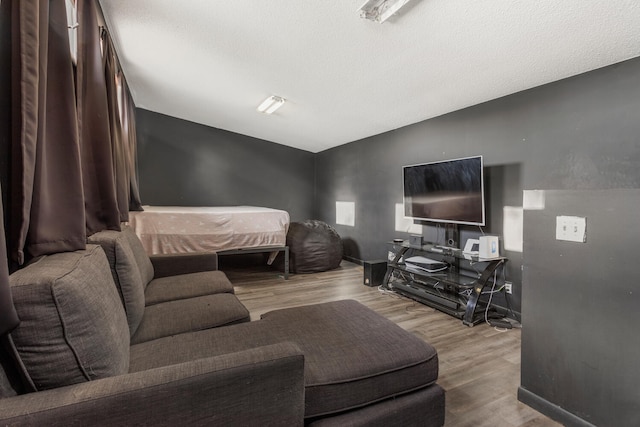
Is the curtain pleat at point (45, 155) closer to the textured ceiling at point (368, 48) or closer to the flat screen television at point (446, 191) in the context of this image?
the textured ceiling at point (368, 48)

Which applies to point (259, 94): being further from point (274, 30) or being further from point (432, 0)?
point (432, 0)

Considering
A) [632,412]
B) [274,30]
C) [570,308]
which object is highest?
[274,30]

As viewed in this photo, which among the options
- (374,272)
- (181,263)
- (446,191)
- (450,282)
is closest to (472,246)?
(450,282)

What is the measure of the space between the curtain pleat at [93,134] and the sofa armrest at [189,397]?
121cm

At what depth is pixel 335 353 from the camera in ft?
4.22

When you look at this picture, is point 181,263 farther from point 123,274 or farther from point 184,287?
point 123,274

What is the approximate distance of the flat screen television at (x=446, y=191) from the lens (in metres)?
2.96

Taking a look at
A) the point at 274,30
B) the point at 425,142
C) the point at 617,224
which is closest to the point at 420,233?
the point at 425,142

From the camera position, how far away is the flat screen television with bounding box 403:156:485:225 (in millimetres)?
2963

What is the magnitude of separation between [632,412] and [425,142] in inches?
121

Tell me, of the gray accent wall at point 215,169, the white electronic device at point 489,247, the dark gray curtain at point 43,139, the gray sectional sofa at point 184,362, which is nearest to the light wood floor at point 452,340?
the gray sectional sofa at point 184,362

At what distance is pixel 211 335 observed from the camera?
143cm

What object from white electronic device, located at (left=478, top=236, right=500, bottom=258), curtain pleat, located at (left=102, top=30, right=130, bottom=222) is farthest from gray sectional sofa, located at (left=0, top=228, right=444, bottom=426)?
white electronic device, located at (left=478, top=236, right=500, bottom=258)

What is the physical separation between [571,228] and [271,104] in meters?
3.46
